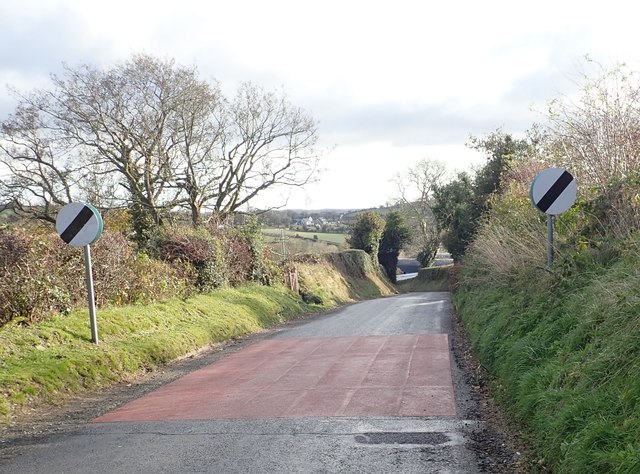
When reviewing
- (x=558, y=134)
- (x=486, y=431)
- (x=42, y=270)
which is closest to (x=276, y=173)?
(x=558, y=134)

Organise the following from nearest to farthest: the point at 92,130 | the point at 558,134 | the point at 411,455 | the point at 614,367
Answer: the point at 614,367 < the point at 411,455 < the point at 558,134 < the point at 92,130

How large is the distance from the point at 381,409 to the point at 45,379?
15.7 feet

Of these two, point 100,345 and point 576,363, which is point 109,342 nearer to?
point 100,345

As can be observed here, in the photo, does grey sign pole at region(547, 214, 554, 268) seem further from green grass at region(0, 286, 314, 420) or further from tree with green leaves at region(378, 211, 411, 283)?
tree with green leaves at region(378, 211, 411, 283)

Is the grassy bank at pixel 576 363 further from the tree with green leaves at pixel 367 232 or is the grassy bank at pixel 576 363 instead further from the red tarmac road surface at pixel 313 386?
the tree with green leaves at pixel 367 232

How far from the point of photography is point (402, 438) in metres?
6.17

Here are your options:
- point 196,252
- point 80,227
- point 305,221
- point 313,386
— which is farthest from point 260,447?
point 305,221

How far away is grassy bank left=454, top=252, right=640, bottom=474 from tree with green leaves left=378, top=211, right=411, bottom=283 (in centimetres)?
5581

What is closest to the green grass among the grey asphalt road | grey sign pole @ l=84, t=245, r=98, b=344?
grey sign pole @ l=84, t=245, r=98, b=344

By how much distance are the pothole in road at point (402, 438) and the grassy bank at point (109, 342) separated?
4370 millimetres

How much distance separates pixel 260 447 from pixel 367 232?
177 feet

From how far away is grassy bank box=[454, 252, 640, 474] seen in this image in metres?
4.36

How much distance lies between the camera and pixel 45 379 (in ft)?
28.8

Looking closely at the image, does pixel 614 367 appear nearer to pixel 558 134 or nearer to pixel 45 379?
pixel 45 379
